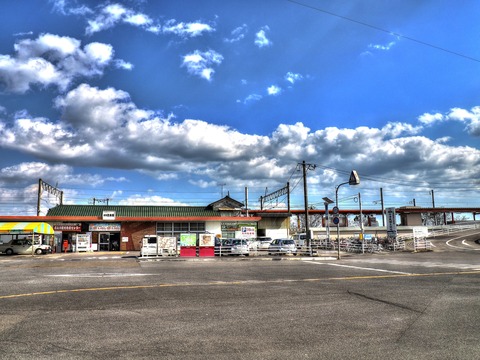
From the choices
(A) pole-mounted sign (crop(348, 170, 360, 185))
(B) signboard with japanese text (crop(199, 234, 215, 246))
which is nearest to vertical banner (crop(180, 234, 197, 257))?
(B) signboard with japanese text (crop(199, 234, 215, 246))

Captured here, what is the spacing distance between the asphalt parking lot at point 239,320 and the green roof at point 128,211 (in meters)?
40.8

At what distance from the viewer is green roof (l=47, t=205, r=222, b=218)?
52.7 meters

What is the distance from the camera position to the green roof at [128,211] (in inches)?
2074

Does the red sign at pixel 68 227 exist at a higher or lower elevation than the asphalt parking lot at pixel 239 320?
higher

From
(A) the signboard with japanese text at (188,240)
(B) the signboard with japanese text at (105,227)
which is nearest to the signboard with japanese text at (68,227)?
(B) the signboard with japanese text at (105,227)

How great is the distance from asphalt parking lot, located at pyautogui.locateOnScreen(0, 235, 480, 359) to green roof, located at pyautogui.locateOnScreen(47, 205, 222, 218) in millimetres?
40750

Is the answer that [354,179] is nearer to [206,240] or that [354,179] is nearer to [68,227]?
[206,240]

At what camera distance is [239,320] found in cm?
795

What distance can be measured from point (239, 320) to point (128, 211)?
1916 inches

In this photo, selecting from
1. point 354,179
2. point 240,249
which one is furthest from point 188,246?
point 354,179

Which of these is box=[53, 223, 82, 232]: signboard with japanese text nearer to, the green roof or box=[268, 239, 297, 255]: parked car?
the green roof

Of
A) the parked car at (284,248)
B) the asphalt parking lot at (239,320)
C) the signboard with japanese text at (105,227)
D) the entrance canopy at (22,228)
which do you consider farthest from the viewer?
the signboard with japanese text at (105,227)

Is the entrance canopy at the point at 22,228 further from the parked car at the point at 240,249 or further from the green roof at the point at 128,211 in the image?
the parked car at the point at 240,249

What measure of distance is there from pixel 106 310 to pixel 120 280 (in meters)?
5.90
